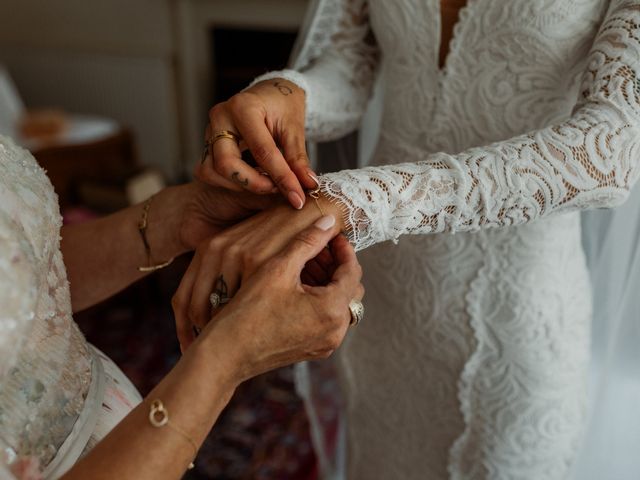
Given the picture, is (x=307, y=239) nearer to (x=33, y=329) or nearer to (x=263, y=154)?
(x=263, y=154)

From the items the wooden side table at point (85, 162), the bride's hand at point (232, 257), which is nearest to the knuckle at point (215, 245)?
the bride's hand at point (232, 257)

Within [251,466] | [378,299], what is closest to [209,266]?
[378,299]

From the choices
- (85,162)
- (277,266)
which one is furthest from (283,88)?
(85,162)

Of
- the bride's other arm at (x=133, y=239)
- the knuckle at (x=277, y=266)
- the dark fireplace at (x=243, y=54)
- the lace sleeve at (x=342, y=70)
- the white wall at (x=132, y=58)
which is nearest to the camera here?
the knuckle at (x=277, y=266)

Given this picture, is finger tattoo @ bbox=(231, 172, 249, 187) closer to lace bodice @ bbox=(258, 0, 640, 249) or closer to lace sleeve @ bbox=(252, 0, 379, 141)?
lace bodice @ bbox=(258, 0, 640, 249)

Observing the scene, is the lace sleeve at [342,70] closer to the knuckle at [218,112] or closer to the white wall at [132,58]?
the knuckle at [218,112]

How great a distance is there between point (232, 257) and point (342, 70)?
0.51 meters

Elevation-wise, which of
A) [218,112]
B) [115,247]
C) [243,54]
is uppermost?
[218,112]

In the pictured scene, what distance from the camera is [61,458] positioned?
0.63 m

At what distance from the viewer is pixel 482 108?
924mm

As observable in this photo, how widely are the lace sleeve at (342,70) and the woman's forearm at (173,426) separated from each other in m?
0.52

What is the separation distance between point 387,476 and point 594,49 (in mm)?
869

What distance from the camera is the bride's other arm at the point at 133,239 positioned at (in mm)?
896

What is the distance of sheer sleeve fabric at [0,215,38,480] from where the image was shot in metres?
0.51
